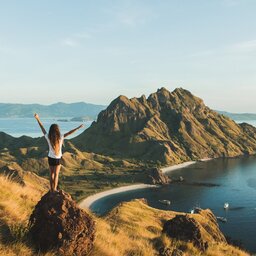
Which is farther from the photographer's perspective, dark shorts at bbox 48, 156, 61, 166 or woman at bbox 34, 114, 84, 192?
dark shorts at bbox 48, 156, 61, 166

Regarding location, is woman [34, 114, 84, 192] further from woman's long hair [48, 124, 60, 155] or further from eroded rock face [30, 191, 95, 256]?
eroded rock face [30, 191, 95, 256]

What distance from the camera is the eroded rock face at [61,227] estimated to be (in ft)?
51.0

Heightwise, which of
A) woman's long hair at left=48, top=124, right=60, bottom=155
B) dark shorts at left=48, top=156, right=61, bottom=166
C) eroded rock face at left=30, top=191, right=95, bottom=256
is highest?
woman's long hair at left=48, top=124, right=60, bottom=155

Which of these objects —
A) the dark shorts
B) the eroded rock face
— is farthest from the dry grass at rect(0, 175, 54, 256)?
the dark shorts

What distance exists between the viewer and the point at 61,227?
15.8m

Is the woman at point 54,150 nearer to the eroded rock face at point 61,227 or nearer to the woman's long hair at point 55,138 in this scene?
the woman's long hair at point 55,138

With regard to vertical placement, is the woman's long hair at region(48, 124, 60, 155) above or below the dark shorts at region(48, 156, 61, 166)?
above

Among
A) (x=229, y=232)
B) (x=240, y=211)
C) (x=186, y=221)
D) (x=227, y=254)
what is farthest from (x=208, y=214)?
(x=227, y=254)

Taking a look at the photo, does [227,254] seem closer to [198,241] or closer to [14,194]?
[198,241]

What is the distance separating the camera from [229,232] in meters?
128

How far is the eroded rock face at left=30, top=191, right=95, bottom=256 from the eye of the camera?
51.0 ft

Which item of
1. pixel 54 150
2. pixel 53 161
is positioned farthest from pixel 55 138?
pixel 53 161

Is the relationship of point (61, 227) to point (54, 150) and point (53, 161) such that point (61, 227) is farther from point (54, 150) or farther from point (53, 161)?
point (54, 150)

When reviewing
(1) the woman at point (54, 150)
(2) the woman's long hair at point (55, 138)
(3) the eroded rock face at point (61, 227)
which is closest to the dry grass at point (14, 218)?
(3) the eroded rock face at point (61, 227)
